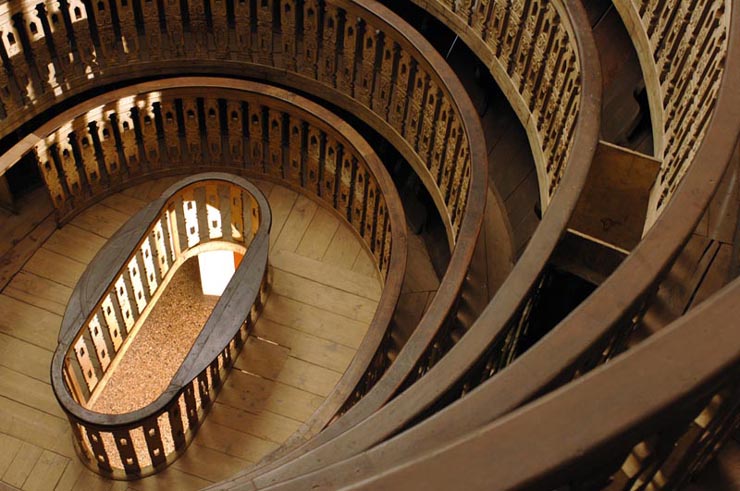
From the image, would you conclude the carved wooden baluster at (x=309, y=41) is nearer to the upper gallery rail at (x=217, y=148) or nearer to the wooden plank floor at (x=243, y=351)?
the upper gallery rail at (x=217, y=148)

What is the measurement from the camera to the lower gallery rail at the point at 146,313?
15.2ft

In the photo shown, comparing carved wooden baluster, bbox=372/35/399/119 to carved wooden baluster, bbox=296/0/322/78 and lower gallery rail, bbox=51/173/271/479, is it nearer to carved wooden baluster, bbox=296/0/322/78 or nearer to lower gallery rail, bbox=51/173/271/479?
carved wooden baluster, bbox=296/0/322/78

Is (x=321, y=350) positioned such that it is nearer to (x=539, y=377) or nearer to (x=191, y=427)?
(x=191, y=427)

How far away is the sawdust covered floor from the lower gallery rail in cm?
14

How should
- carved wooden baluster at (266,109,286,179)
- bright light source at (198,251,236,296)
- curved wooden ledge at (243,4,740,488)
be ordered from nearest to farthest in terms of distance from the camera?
1. curved wooden ledge at (243,4,740,488)
2. carved wooden baluster at (266,109,286,179)
3. bright light source at (198,251,236,296)

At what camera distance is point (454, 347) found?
2.53 m

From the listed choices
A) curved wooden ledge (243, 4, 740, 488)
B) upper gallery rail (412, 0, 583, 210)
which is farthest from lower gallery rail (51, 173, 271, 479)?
curved wooden ledge (243, 4, 740, 488)

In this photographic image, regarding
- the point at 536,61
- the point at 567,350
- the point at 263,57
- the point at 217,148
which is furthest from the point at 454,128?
the point at 567,350

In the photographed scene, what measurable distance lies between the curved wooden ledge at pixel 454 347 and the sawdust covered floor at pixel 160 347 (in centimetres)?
232

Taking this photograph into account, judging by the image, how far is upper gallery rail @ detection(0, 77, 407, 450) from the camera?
18.5ft

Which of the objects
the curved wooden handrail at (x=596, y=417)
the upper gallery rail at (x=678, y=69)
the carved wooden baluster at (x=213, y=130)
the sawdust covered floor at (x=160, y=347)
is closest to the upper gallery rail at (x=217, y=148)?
the carved wooden baluster at (x=213, y=130)

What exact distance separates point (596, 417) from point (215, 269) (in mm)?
5542

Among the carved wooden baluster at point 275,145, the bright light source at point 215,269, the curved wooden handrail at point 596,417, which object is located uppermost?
the curved wooden handrail at point 596,417

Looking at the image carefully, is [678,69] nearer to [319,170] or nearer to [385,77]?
[385,77]
